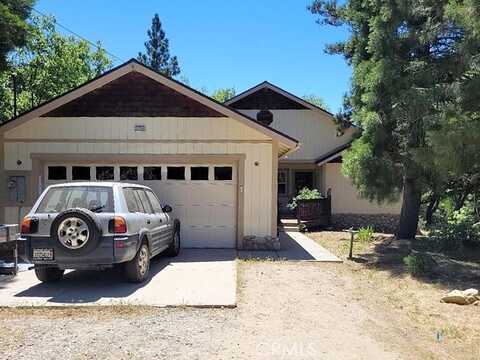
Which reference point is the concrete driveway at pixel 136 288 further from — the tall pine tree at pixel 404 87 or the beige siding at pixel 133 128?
the tall pine tree at pixel 404 87

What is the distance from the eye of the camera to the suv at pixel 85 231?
→ 8008 millimetres

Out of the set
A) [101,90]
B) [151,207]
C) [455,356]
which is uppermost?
[101,90]

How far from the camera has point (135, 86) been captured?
13398 millimetres

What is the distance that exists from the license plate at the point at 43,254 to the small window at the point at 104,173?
5.54m

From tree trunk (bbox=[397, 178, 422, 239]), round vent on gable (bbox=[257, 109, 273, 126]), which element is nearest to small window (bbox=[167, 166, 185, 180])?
tree trunk (bbox=[397, 178, 422, 239])

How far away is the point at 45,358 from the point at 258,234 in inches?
334

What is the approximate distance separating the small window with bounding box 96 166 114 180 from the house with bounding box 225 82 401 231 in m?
9.31

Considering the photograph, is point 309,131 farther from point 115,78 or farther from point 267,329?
point 267,329

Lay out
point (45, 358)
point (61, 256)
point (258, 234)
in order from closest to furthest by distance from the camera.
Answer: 1. point (45, 358)
2. point (61, 256)
3. point (258, 234)

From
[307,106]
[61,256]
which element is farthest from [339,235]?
[61,256]

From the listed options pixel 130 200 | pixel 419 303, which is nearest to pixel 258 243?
A: pixel 130 200

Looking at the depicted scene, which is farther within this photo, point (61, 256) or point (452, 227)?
point (452, 227)

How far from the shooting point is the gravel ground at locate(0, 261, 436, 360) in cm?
551

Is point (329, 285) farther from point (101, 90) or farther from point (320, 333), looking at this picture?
point (101, 90)
